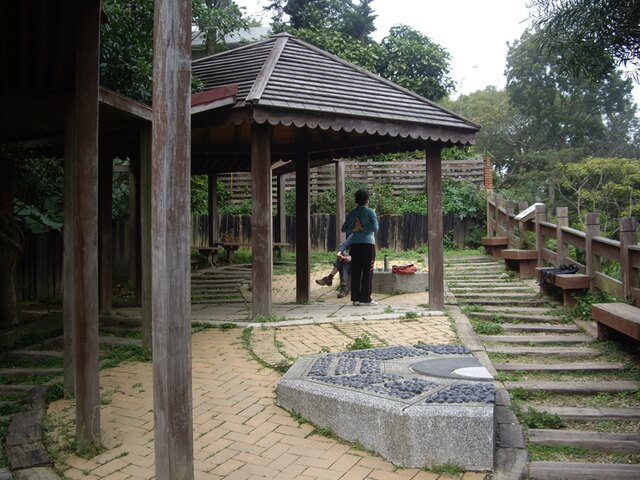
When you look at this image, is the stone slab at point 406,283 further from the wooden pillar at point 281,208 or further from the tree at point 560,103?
the tree at point 560,103

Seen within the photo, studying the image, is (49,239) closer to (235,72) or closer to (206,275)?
(206,275)

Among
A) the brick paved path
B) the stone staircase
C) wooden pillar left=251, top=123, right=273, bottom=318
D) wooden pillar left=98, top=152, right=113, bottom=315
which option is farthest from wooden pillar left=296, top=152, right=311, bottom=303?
the brick paved path

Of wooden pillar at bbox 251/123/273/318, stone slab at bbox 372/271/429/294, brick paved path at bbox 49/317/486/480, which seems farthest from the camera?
stone slab at bbox 372/271/429/294

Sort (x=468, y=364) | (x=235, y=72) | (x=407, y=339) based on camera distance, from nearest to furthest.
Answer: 1. (x=468, y=364)
2. (x=407, y=339)
3. (x=235, y=72)

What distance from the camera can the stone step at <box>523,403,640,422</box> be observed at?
4.25 meters

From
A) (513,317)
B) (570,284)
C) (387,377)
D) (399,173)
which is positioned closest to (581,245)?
(570,284)

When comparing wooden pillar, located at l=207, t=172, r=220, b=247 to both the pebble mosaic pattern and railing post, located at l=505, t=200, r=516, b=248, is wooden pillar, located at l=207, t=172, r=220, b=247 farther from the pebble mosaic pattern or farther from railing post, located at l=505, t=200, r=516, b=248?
the pebble mosaic pattern

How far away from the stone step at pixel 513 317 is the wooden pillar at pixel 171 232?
5.88m

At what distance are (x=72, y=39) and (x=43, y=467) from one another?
3.14m

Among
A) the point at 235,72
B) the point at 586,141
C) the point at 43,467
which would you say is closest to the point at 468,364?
the point at 43,467

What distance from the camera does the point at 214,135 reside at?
919 centimetres

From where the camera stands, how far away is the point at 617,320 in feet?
18.5

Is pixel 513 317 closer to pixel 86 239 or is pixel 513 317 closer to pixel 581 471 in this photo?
pixel 581 471

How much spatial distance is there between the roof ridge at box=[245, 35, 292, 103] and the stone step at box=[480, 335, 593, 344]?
3954mm
